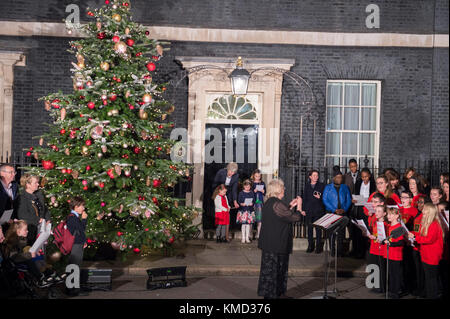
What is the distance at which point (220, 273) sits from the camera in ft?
31.2

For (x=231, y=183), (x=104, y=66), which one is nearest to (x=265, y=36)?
(x=231, y=183)

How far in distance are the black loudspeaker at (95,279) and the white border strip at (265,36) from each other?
23.0 feet

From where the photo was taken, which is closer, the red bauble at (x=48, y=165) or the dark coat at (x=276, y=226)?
the dark coat at (x=276, y=226)

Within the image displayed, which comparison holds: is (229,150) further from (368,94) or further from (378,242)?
(378,242)

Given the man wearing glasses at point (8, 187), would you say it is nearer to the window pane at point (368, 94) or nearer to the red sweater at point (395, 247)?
the red sweater at point (395, 247)

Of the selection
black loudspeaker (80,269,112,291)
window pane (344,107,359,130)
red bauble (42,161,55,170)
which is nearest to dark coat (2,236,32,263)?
black loudspeaker (80,269,112,291)

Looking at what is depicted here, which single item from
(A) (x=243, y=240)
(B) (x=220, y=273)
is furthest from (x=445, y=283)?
(A) (x=243, y=240)

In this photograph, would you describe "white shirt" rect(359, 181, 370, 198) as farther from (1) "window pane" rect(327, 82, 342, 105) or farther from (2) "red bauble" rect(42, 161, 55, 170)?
(2) "red bauble" rect(42, 161, 55, 170)

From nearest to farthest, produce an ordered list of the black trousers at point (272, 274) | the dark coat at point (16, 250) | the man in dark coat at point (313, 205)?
the dark coat at point (16, 250)
the black trousers at point (272, 274)
the man in dark coat at point (313, 205)

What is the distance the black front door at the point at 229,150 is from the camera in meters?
13.5

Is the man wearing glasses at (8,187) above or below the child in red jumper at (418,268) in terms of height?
above

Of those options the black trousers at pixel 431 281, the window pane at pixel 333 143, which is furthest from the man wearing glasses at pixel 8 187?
the window pane at pixel 333 143

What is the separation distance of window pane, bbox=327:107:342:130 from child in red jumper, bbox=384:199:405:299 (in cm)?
608

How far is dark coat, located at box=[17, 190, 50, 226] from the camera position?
8.12m
